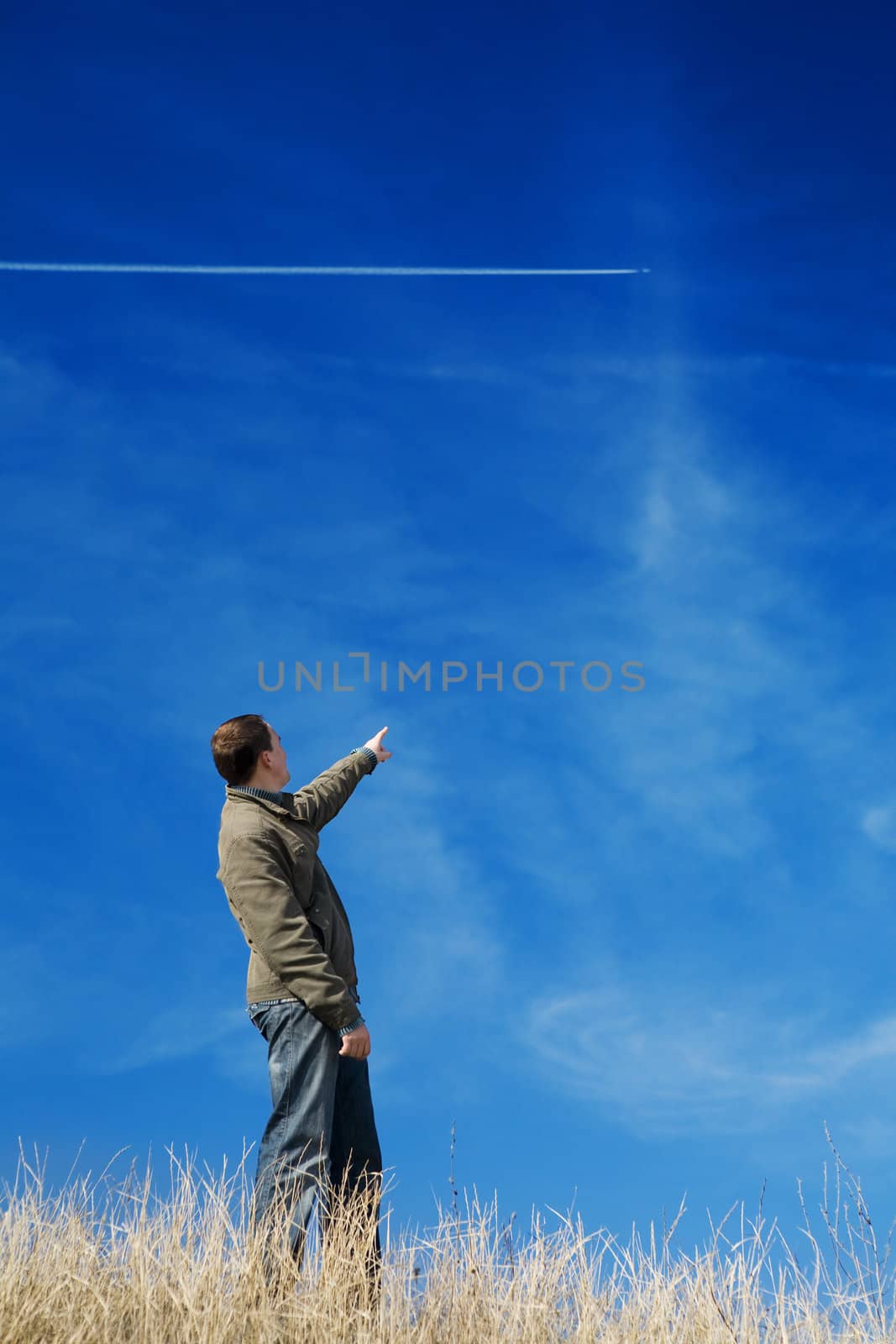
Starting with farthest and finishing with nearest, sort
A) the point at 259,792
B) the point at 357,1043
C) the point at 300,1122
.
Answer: the point at 259,792
the point at 357,1043
the point at 300,1122

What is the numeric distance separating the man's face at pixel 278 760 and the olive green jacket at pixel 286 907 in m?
0.09

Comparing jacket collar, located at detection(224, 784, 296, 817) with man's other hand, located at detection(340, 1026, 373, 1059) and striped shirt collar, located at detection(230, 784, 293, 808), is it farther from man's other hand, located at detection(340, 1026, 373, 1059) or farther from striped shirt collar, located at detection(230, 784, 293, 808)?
man's other hand, located at detection(340, 1026, 373, 1059)

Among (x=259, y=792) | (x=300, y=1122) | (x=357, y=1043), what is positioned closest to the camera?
(x=300, y=1122)

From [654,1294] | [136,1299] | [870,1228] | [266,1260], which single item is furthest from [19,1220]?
[870,1228]

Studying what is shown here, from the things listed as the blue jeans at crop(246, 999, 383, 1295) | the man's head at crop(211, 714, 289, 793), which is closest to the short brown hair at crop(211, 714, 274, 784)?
the man's head at crop(211, 714, 289, 793)

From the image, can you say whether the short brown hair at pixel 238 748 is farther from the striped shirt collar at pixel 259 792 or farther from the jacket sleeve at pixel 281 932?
the jacket sleeve at pixel 281 932

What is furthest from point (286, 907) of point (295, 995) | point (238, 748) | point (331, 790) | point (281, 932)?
point (331, 790)

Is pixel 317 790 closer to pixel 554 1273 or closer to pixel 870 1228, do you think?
pixel 554 1273

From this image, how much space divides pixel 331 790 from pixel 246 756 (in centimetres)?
63

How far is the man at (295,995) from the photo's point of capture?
5.18 meters

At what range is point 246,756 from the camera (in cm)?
566

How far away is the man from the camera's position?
518 cm

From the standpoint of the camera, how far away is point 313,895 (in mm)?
5605

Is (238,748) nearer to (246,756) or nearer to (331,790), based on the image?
(246,756)
